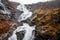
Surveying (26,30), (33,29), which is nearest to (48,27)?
(33,29)

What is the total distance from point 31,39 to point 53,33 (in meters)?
4.86

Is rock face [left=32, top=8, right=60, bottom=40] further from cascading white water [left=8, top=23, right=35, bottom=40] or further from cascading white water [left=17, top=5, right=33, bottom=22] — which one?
cascading white water [left=17, top=5, right=33, bottom=22]

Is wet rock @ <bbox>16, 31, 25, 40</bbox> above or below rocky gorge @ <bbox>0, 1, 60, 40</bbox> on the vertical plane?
below

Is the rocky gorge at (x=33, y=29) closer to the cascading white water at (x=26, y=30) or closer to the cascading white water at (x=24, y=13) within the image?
the cascading white water at (x=26, y=30)

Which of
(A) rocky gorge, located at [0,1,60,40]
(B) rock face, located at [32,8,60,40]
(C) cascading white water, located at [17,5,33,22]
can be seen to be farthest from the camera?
(C) cascading white water, located at [17,5,33,22]

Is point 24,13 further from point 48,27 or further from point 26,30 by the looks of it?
point 48,27

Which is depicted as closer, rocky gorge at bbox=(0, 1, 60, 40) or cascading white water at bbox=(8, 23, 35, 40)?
rocky gorge at bbox=(0, 1, 60, 40)

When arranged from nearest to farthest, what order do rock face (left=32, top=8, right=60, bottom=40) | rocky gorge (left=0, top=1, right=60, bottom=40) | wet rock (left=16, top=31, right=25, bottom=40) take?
1. rock face (left=32, top=8, right=60, bottom=40)
2. rocky gorge (left=0, top=1, right=60, bottom=40)
3. wet rock (left=16, top=31, right=25, bottom=40)

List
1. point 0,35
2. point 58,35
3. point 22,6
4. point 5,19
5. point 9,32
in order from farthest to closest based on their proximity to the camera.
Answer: point 22,6, point 5,19, point 9,32, point 0,35, point 58,35

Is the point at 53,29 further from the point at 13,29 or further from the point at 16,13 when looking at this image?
the point at 16,13

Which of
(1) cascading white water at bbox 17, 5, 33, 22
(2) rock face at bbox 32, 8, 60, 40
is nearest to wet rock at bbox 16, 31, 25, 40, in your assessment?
(2) rock face at bbox 32, 8, 60, 40

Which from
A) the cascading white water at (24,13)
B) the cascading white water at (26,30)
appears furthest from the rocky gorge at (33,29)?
the cascading white water at (24,13)

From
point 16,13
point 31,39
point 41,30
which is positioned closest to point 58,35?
point 41,30

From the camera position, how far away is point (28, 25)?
4088 cm
